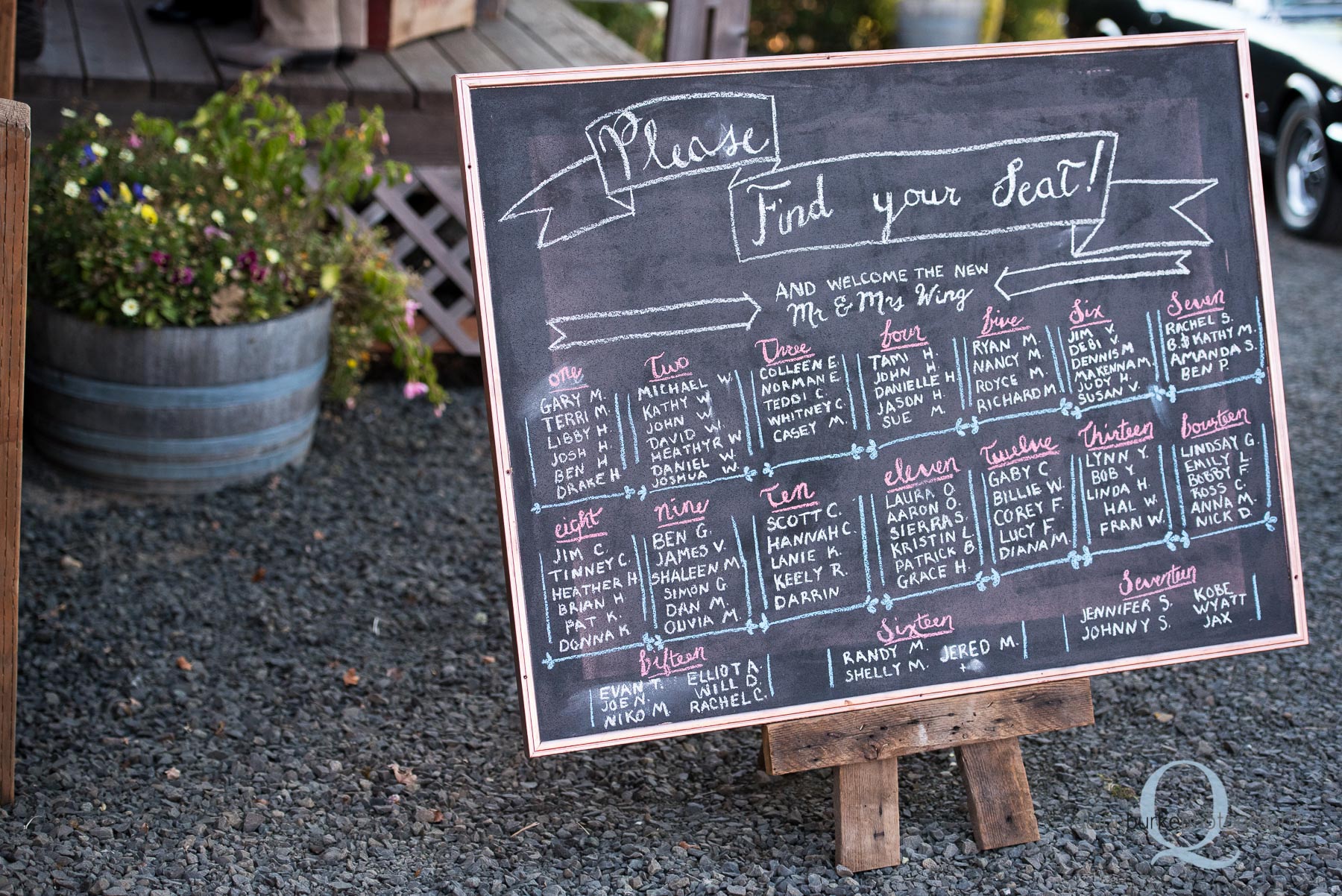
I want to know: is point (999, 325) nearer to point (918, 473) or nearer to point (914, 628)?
point (918, 473)

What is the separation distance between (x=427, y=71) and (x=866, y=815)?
3264 mm

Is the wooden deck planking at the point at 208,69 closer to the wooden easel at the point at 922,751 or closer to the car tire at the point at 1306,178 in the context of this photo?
the wooden easel at the point at 922,751

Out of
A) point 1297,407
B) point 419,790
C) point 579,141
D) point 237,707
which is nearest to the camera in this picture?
point 579,141

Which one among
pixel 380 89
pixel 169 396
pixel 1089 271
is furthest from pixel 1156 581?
pixel 380 89

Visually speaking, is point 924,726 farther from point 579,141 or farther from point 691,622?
point 579,141

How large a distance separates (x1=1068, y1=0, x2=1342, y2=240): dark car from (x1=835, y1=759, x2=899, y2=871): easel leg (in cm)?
531

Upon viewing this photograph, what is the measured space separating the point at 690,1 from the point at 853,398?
231cm

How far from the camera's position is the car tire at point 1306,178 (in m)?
6.49

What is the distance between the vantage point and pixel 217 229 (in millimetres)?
Answer: 3455

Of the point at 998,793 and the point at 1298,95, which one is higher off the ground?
the point at 1298,95

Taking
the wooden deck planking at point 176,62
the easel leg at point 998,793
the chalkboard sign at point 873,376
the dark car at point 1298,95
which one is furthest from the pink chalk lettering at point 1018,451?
the dark car at point 1298,95

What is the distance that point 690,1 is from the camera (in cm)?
409

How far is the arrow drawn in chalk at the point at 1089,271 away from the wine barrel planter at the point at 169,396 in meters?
2.08

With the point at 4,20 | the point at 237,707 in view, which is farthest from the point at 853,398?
the point at 4,20
